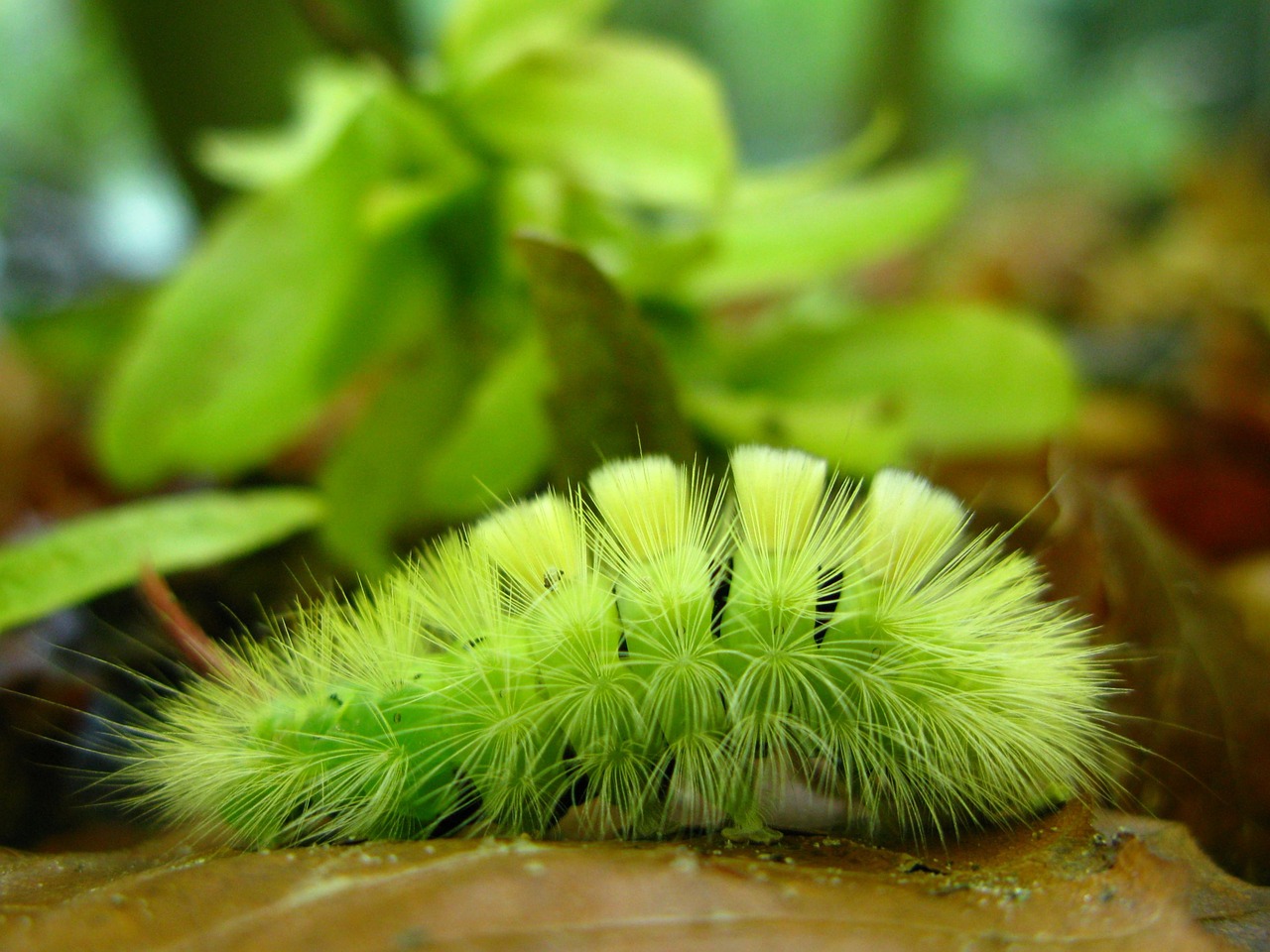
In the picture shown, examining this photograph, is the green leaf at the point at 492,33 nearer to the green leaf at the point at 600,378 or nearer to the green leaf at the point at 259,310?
the green leaf at the point at 259,310

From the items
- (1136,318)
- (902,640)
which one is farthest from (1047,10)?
(902,640)

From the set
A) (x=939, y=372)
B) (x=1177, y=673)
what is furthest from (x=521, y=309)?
(x=1177, y=673)

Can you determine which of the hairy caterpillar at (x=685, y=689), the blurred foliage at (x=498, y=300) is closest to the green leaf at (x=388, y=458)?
the blurred foliage at (x=498, y=300)

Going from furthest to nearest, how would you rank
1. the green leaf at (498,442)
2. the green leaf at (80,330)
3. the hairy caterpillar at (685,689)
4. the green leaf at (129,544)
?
the green leaf at (80,330) < the green leaf at (498,442) < the green leaf at (129,544) < the hairy caterpillar at (685,689)

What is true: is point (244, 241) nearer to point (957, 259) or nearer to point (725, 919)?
point (725, 919)

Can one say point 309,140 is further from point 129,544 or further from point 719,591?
point 719,591

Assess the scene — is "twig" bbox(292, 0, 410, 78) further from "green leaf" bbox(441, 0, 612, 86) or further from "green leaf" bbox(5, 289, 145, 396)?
"green leaf" bbox(5, 289, 145, 396)
